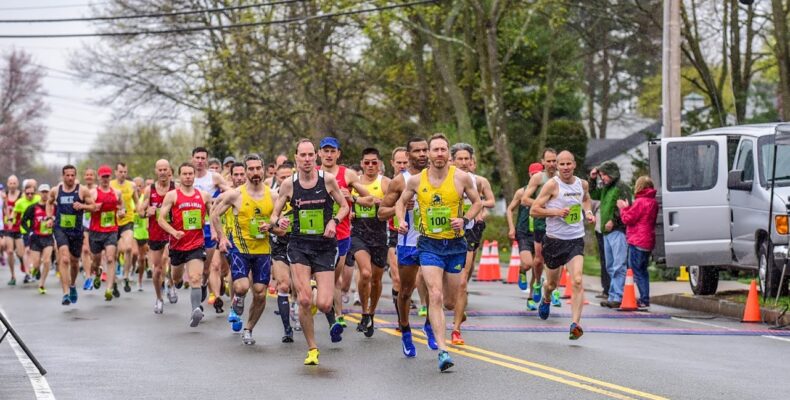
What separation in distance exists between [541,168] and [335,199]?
6.68 meters

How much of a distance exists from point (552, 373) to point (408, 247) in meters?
2.40

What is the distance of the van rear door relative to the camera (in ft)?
63.3

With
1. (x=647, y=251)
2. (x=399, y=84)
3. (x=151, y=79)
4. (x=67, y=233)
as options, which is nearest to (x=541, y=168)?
(x=647, y=251)

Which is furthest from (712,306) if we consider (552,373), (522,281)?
(552,373)

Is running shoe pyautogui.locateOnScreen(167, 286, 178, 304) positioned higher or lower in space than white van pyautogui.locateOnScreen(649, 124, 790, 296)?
lower

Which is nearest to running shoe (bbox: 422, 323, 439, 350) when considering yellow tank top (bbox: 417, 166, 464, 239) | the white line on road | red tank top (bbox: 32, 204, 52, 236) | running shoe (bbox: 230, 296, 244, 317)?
yellow tank top (bbox: 417, 166, 464, 239)

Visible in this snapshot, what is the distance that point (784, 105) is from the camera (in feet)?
Answer: 104

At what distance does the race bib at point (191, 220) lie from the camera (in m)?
17.7

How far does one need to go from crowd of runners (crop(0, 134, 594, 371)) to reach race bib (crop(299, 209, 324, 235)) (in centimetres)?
1

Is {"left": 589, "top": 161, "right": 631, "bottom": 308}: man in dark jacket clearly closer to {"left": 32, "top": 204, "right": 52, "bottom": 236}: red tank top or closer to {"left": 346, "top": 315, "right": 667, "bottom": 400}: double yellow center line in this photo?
{"left": 346, "top": 315, "right": 667, "bottom": 400}: double yellow center line

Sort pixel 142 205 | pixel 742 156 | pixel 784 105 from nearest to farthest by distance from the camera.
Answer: pixel 742 156
pixel 142 205
pixel 784 105

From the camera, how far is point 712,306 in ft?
64.7

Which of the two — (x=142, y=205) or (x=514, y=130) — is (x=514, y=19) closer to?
(x=514, y=130)

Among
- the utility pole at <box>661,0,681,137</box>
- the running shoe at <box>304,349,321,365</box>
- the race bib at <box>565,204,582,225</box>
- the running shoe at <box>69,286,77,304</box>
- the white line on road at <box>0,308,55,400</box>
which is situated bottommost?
the white line on road at <box>0,308,55,400</box>
